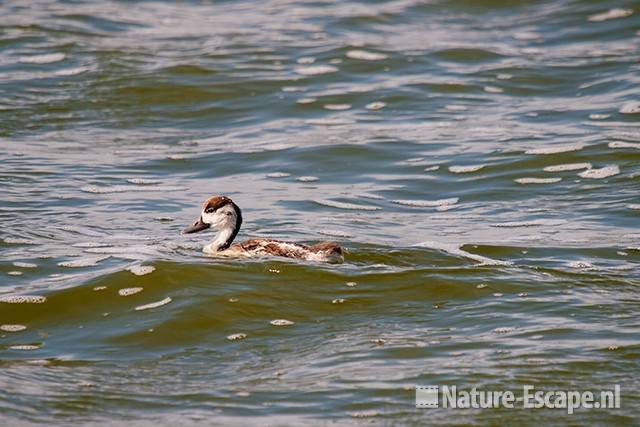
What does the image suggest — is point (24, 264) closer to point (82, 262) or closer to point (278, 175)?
point (82, 262)

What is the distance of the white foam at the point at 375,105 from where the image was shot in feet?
62.9

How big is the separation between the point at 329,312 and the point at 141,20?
15.2 metres

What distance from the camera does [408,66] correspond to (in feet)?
70.2

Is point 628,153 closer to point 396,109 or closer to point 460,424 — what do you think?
point 396,109

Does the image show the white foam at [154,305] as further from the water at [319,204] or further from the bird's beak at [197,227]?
the bird's beak at [197,227]

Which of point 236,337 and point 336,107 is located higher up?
point 236,337

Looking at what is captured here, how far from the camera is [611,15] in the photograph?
24094 millimetres

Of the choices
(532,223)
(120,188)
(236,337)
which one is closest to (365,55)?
(120,188)

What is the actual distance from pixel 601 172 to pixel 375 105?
15.9ft

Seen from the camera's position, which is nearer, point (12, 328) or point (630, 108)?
point (12, 328)

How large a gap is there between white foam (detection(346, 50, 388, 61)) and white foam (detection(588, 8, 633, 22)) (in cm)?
462

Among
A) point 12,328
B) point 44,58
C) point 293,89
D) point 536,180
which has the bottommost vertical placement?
point 536,180

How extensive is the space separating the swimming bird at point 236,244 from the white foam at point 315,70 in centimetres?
900

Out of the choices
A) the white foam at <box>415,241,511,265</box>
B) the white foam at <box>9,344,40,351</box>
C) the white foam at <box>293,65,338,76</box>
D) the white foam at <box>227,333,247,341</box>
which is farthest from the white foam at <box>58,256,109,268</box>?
the white foam at <box>293,65,338,76</box>
